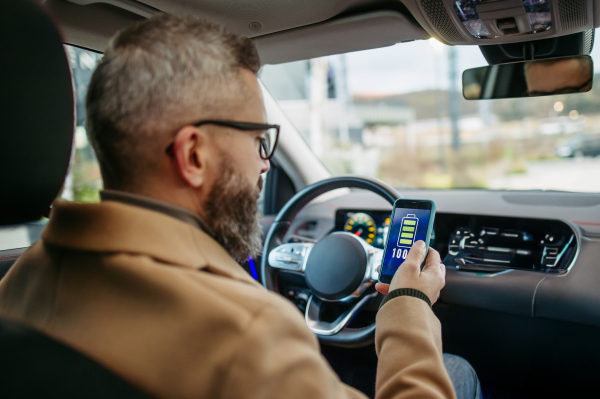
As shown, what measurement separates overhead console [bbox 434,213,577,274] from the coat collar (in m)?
1.90

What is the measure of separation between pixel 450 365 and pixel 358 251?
672 millimetres

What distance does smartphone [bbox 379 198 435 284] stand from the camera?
183cm

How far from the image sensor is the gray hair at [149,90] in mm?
1084

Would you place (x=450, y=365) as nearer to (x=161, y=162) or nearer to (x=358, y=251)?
(x=358, y=251)

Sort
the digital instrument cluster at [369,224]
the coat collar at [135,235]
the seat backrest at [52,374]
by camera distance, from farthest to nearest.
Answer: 1. the digital instrument cluster at [369,224]
2. the coat collar at [135,235]
3. the seat backrest at [52,374]

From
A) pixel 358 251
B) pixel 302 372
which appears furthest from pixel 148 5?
pixel 302 372

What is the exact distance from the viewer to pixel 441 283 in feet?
4.81

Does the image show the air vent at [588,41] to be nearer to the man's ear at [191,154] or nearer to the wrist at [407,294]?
the wrist at [407,294]

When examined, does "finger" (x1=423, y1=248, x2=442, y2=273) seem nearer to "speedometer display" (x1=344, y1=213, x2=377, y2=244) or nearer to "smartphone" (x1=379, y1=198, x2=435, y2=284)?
"smartphone" (x1=379, y1=198, x2=435, y2=284)

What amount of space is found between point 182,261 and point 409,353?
23.8 inches

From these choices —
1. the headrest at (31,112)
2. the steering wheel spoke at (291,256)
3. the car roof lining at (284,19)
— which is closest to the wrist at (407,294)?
the headrest at (31,112)

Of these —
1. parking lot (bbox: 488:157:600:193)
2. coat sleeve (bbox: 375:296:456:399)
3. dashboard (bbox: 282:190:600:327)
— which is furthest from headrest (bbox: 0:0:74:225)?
parking lot (bbox: 488:157:600:193)

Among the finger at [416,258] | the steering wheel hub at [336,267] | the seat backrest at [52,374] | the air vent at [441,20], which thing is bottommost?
the steering wheel hub at [336,267]

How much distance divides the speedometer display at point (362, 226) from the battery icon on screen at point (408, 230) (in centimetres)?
96
